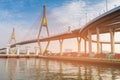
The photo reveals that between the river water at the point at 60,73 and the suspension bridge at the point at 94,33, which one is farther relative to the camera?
the suspension bridge at the point at 94,33

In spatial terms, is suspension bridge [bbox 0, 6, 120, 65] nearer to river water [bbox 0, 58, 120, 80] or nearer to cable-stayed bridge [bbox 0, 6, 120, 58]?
cable-stayed bridge [bbox 0, 6, 120, 58]

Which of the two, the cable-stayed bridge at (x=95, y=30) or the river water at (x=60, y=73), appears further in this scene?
the cable-stayed bridge at (x=95, y=30)

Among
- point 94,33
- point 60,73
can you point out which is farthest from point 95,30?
point 60,73

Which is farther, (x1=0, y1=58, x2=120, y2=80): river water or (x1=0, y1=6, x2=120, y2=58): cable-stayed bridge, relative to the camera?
(x1=0, y1=6, x2=120, y2=58): cable-stayed bridge

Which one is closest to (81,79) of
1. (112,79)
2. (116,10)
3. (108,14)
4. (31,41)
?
(112,79)

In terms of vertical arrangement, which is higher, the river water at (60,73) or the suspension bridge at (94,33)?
the suspension bridge at (94,33)

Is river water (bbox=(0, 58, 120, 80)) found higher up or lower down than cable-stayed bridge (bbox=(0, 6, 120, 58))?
lower down

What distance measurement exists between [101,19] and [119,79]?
35303 mm

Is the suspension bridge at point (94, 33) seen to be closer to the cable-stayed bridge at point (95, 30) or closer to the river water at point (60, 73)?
the cable-stayed bridge at point (95, 30)

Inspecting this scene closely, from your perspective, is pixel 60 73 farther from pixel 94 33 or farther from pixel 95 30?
pixel 94 33

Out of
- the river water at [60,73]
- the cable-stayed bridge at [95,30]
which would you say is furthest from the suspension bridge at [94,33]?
the river water at [60,73]

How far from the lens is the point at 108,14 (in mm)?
49250

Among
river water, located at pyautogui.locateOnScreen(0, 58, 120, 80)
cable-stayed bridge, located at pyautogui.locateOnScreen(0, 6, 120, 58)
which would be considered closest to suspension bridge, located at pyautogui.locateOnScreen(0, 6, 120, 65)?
cable-stayed bridge, located at pyautogui.locateOnScreen(0, 6, 120, 58)

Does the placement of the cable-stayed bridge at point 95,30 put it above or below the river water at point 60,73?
above
